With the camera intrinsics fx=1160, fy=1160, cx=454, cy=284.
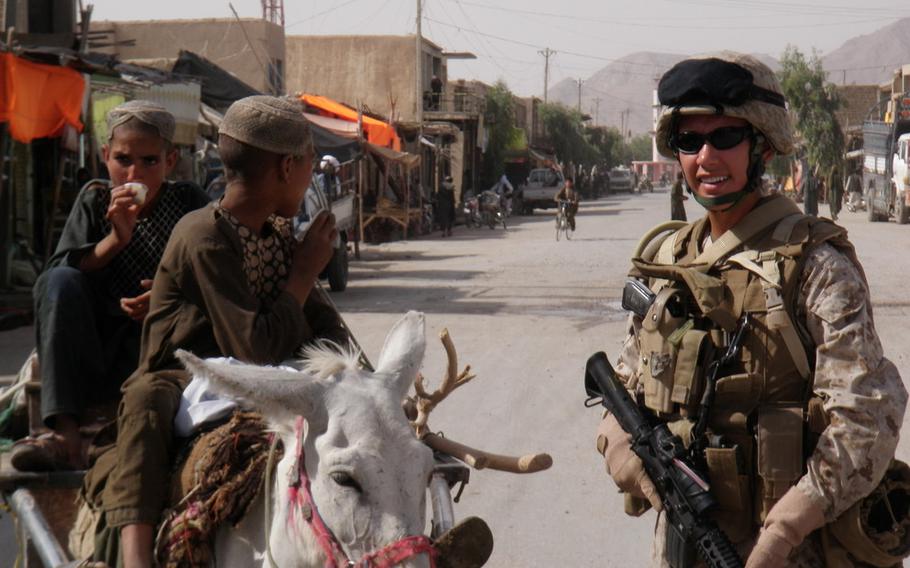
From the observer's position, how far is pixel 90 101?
48.3 ft

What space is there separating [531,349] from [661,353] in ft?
29.6

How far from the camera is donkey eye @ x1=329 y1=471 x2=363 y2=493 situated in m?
2.64

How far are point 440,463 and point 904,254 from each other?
22.0 metres

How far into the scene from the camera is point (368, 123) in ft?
93.7

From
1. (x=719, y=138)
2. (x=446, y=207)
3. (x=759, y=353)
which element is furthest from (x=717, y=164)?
(x=446, y=207)

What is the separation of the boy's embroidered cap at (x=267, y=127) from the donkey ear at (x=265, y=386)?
0.85 meters

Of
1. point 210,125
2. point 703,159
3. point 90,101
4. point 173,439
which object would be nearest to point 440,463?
point 173,439

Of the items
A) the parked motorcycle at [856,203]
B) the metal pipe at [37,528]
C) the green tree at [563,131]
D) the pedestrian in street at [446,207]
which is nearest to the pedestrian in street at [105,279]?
the metal pipe at [37,528]

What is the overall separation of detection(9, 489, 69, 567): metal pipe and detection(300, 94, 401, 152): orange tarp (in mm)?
24311

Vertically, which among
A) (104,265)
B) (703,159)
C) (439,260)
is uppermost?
(703,159)

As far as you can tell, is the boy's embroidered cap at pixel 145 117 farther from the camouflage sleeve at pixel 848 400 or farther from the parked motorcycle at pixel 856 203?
the parked motorcycle at pixel 856 203

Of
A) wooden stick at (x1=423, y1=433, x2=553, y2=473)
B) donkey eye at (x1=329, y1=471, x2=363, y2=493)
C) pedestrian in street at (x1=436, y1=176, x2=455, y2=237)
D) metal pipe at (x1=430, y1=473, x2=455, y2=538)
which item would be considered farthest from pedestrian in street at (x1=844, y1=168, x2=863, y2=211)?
donkey eye at (x1=329, y1=471, x2=363, y2=493)

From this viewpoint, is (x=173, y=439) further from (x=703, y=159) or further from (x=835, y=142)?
(x=835, y=142)

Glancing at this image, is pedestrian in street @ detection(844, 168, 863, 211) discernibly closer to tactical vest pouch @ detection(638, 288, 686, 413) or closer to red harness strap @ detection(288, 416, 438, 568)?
tactical vest pouch @ detection(638, 288, 686, 413)
